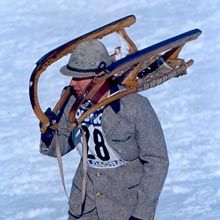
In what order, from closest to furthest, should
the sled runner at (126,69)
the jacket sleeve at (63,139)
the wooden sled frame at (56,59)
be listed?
1. the sled runner at (126,69)
2. the wooden sled frame at (56,59)
3. the jacket sleeve at (63,139)

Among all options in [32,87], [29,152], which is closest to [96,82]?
[32,87]

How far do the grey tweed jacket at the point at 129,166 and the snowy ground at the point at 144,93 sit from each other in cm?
158

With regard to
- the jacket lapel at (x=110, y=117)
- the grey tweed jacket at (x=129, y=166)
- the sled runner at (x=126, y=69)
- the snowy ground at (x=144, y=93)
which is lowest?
the snowy ground at (x=144, y=93)

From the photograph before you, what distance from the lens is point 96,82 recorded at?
4.32m

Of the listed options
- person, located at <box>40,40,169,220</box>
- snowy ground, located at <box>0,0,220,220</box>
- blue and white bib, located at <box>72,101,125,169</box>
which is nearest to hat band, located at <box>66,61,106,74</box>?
person, located at <box>40,40,169,220</box>

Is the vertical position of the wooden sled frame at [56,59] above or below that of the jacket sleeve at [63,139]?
above

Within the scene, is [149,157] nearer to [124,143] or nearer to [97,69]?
[124,143]

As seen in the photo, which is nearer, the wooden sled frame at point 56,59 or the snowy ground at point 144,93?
the wooden sled frame at point 56,59

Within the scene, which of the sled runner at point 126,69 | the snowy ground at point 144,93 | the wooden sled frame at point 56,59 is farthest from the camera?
the snowy ground at point 144,93

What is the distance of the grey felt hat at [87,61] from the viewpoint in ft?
14.5

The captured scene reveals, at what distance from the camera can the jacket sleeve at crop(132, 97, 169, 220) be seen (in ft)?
14.7

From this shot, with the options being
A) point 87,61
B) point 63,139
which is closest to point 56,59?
point 87,61

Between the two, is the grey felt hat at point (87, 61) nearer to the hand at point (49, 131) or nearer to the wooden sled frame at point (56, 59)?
the wooden sled frame at point (56, 59)

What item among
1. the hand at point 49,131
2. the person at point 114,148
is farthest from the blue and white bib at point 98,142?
the hand at point 49,131
